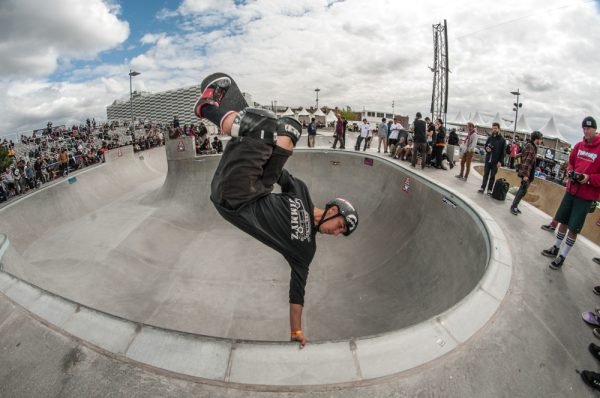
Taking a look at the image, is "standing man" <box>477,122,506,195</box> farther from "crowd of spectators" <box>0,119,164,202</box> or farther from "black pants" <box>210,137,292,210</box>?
"crowd of spectators" <box>0,119,164,202</box>

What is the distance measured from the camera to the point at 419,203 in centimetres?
742

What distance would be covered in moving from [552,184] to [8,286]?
15.5 metres

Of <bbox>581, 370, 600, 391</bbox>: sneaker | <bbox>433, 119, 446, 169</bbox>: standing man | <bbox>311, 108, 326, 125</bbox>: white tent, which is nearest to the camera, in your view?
<bbox>581, 370, 600, 391</bbox>: sneaker

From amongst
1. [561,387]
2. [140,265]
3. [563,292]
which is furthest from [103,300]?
[563,292]

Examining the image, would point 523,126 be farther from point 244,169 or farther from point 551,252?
point 244,169

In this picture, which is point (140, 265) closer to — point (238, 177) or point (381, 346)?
point (238, 177)

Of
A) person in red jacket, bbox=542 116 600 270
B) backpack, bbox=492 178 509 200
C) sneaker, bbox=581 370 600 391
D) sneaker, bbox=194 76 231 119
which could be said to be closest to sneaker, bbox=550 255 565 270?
person in red jacket, bbox=542 116 600 270

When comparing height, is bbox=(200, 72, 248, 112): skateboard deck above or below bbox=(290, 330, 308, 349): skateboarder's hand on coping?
above

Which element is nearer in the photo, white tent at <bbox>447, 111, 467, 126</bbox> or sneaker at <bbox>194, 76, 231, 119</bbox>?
sneaker at <bbox>194, 76, 231, 119</bbox>

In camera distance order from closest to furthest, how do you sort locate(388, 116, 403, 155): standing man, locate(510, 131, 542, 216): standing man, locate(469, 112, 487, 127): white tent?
locate(510, 131, 542, 216): standing man → locate(388, 116, 403, 155): standing man → locate(469, 112, 487, 127): white tent

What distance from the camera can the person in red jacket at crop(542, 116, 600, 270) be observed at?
3668mm

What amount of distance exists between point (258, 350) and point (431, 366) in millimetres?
1370

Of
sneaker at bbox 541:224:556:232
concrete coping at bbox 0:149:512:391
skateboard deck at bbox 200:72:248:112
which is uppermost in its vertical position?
skateboard deck at bbox 200:72:248:112

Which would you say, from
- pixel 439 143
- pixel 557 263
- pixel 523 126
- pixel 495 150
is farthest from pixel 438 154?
A: pixel 523 126
